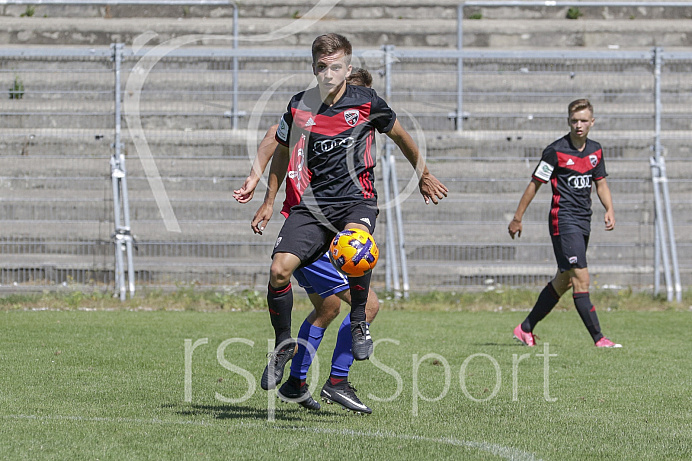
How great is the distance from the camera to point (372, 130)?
5754mm

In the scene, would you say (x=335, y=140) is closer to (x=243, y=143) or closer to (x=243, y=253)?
(x=243, y=253)

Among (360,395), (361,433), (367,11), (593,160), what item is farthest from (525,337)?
(367,11)

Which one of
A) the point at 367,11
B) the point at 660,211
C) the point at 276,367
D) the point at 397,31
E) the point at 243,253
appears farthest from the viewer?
the point at 367,11

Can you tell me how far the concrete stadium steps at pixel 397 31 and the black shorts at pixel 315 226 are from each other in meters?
12.7

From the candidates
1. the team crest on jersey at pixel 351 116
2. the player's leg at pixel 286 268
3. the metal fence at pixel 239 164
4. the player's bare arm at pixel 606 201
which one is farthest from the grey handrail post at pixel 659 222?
the player's leg at pixel 286 268

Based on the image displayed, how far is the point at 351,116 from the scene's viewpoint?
5.65 meters

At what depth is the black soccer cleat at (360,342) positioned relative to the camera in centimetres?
534

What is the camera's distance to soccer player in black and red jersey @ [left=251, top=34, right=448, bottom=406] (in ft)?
18.2

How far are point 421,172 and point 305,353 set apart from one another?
51.0 inches

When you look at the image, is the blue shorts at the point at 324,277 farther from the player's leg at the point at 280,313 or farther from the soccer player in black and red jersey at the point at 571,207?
the soccer player in black and red jersey at the point at 571,207

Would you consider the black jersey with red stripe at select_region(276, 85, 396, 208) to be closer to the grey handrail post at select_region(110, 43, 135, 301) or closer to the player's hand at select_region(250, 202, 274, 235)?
the player's hand at select_region(250, 202, 274, 235)

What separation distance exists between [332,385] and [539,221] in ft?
28.8

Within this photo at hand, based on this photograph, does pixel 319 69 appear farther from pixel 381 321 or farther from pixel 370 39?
pixel 370 39

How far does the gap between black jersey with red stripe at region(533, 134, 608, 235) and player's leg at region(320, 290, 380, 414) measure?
378 centimetres
